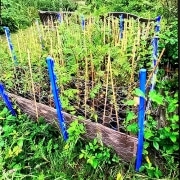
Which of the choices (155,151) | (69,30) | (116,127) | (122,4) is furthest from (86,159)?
(122,4)

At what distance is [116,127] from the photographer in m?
2.40

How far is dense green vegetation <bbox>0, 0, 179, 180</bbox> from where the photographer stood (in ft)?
6.77

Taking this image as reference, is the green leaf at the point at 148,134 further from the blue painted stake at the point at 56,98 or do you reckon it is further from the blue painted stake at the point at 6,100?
the blue painted stake at the point at 6,100

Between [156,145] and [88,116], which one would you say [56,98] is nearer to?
[88,116]

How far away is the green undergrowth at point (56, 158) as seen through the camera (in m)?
2.24

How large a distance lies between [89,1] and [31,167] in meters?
4.55

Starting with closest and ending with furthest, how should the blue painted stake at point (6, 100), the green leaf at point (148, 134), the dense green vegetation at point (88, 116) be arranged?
1. the green leaf at point (148, 134)
2. the dense green vegetation at point (88, 116)
3. the blue painted stake at point (6, 100)

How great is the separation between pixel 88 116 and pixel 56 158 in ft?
1.68

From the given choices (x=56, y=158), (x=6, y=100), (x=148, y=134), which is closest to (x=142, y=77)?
(x=148, y=134)

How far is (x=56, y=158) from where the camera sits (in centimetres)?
243

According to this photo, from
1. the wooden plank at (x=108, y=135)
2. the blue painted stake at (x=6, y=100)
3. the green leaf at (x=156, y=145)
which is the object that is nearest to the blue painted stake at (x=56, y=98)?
the wooden plank at (x=108, y=135)

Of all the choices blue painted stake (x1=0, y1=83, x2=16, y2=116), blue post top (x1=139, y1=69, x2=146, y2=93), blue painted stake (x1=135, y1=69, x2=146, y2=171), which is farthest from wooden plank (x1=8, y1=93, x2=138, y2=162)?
blue post top (x1=139, y1=69, x2=146, y2=93)

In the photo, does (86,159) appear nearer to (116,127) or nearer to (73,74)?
(116,127)

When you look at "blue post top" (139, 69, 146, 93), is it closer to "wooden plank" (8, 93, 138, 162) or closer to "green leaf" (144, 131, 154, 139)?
"green leaf" (144, 131, 154, 139)
